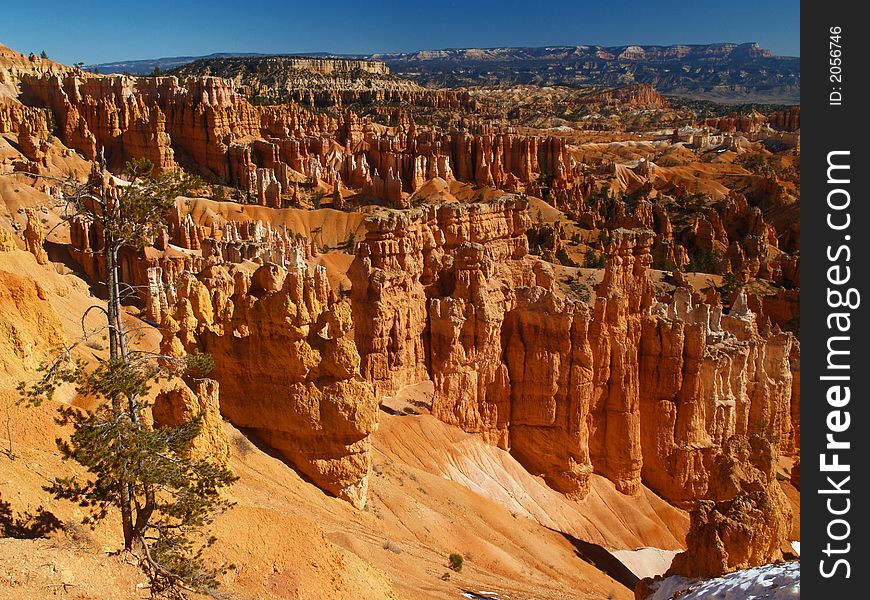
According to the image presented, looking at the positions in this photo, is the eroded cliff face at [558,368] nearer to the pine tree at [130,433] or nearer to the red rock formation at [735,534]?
A: the red rock formation at [735,534]

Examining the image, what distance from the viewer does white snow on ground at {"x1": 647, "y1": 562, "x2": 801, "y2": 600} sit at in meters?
9.55

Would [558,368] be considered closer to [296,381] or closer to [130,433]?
[296,381]

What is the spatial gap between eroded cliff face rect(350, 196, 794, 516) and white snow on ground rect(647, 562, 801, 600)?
12.0 metres

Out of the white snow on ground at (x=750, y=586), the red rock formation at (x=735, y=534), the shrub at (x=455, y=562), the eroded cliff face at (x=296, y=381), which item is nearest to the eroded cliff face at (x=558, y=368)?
the eroded cliff face at (x=296, y=381)

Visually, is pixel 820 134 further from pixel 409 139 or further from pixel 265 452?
pixel 409 139

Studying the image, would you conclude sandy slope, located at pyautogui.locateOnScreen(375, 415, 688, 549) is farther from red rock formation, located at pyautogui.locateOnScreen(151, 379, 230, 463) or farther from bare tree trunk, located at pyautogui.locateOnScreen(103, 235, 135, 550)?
bare tree trunk, located at pyautogui.locateOnScreen(103, 235, 135, 550)

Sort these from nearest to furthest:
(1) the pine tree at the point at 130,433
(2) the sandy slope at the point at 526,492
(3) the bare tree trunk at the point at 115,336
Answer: (1) the pine tree at the point at 130,433 → (3) the bare tree trunk at the point at 115,336 → (2) the sandy slope at the point at 526,492

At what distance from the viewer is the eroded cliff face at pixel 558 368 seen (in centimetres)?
2427

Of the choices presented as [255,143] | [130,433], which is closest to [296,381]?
[130,433]

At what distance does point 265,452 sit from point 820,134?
12.4m

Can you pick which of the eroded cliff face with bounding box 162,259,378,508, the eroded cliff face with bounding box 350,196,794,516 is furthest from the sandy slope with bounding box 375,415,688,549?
the eroded cliff face with bounding box 162,259,378,508

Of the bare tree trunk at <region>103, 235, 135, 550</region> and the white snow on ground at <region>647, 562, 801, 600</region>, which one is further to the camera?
the white snow on ground at <region>647, 562, 801, 600</region>

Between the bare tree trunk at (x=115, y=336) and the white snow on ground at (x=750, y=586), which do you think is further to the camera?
the white snow on ground at (x=750, y=586)

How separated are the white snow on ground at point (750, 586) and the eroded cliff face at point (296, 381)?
7265mm
